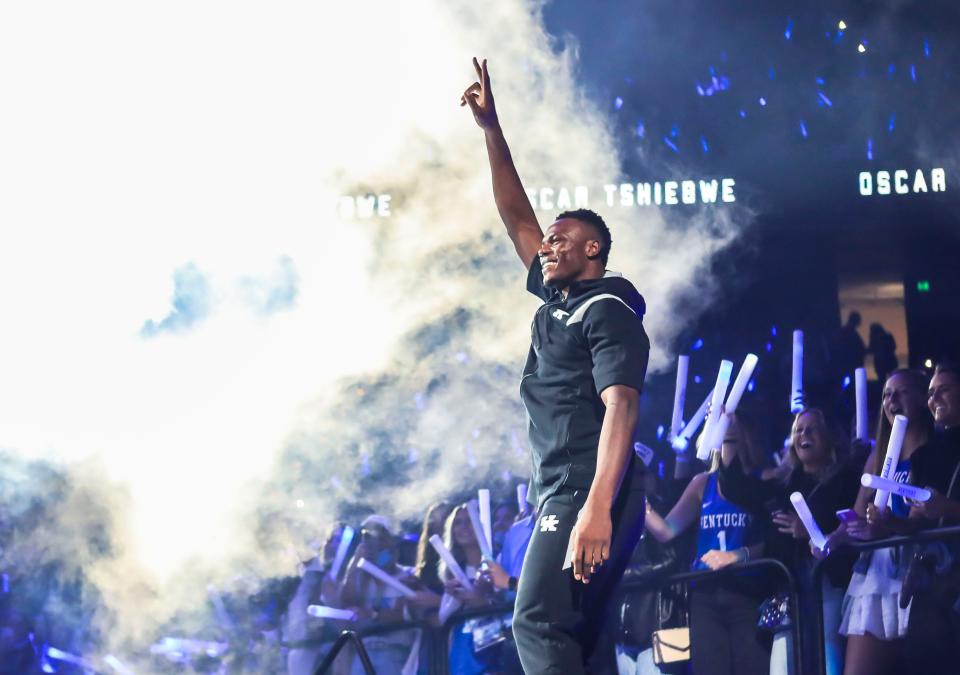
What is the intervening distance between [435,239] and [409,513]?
59.4 inches

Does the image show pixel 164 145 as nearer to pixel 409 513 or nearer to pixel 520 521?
pixel 409 513

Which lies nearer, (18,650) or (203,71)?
(18,650)

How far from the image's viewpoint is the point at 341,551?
526 centimetres

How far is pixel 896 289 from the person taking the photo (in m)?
5.36

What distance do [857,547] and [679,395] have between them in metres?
1.53

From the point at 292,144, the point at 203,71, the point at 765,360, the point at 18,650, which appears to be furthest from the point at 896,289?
the point at 18,650

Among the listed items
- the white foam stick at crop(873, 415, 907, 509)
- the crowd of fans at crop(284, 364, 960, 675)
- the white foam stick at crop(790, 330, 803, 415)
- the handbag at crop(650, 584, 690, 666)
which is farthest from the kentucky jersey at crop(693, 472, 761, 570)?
the white foam stick at crop(790, 330, 803, 415)

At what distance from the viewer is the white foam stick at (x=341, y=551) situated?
521 centimetres

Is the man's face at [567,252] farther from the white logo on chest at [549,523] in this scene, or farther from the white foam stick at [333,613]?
the white foam stick at [333,613]

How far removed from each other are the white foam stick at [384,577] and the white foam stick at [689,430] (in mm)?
1489

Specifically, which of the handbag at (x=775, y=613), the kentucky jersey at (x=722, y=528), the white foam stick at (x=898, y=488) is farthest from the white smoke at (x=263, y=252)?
the handbag at (x=775, y=613)

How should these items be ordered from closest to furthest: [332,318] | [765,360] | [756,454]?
[756,454] < [765,360] < [332,318]

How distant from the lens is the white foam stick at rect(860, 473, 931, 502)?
4.22 meters

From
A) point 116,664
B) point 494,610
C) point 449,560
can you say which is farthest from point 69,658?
point 494,610
